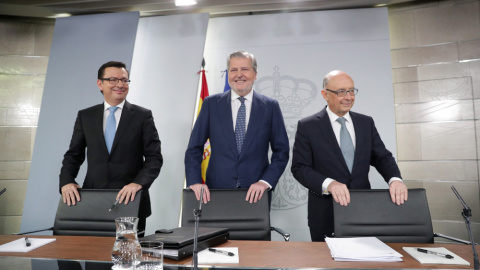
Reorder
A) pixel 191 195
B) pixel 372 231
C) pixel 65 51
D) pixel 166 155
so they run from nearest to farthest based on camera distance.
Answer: pixel 372 231, pixel 191 195, pixel 166 155, pixel 65 51

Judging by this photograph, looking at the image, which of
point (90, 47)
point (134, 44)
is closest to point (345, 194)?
point (134, 44)

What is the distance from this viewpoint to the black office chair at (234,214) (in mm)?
2242

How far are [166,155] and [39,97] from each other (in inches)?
83.3

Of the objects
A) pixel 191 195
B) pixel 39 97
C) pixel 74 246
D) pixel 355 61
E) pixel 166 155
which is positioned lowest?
pixel 74 246

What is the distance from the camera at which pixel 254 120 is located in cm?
296

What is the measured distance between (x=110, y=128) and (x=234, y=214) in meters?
1.40

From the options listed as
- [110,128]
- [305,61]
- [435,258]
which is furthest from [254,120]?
[305,61]

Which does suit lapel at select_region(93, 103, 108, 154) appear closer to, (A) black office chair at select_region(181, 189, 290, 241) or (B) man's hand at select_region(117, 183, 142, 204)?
(B) man's hand at select_region(117, 183, 142, 204)

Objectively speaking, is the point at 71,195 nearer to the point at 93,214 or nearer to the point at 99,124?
the point at 93,214

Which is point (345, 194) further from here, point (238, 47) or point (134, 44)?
point (134, 44)

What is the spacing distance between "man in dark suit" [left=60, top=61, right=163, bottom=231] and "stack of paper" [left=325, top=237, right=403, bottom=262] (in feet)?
5.37

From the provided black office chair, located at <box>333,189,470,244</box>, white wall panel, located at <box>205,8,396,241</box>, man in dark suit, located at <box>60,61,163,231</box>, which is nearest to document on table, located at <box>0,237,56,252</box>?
man in dark suit, located at <box>60,61,163,231</box>

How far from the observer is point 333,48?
465 cm

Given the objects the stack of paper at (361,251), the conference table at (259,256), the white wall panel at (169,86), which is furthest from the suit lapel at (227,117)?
the white wall panel at (169,86)
